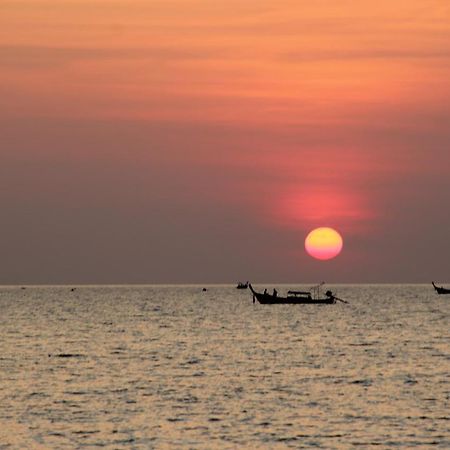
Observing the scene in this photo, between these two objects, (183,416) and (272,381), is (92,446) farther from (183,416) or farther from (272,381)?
(272,381)

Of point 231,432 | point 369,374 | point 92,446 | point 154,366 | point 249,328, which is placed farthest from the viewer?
point 249,328

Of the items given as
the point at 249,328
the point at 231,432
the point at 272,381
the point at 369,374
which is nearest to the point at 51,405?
the point at 231,432

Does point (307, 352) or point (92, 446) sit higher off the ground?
point (307, 352)

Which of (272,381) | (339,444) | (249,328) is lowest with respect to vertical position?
(339,444)

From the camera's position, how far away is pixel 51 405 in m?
63.9

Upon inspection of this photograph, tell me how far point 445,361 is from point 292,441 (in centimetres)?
4500

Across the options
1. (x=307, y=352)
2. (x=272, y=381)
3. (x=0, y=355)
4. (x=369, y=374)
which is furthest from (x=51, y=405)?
(x=307, y=352)

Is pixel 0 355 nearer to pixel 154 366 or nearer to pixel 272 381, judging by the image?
pixel 154 366

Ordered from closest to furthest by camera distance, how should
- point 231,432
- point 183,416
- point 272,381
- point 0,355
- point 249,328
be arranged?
point 231,432, point 183,416, point 272,381, point 0,355, point 249,328

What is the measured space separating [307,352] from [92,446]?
56945 mm

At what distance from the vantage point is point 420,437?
53.0 metres

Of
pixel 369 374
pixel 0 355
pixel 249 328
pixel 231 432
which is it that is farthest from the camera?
pixel 249 328

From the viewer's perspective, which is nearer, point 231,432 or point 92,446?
point 92,446

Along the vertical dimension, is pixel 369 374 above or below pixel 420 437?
above
